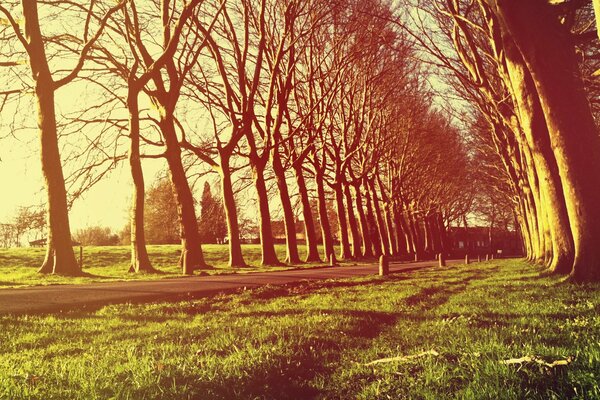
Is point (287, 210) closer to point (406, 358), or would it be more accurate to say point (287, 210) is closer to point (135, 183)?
point (135, 183)

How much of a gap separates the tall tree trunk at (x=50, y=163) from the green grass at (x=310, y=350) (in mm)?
8648

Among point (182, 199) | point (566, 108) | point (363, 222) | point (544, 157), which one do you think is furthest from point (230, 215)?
point (363, 222)

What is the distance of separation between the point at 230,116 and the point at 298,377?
74.7 feet

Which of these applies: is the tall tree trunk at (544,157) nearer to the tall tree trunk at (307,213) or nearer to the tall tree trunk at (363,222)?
the tall tree trunk at (307,213)

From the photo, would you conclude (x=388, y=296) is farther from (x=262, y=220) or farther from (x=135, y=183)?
(x=262, y=220)

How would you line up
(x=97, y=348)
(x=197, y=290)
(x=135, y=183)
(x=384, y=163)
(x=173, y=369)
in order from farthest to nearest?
1. (x=384, y=163)
2. (x=135, y=183)
3. (x=197, y=290)
4. (x=97, y=348)
5. (x=173, y=369)

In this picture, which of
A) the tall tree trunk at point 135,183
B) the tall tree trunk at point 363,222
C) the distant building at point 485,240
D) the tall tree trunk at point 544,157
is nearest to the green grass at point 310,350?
the tall tree trunk at point 544,157

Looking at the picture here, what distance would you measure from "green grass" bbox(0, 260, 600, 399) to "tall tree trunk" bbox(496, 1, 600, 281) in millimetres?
1769

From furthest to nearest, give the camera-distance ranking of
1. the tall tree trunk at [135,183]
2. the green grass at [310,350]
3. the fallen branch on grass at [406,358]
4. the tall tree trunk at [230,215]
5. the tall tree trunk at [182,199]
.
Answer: the tall tree trunk at [230,215] < the tall tree trunk at [182,199] < the tall tree trunk at [135,183] < the fallen branch on grass at [406,358] < the green grass at [310,350]

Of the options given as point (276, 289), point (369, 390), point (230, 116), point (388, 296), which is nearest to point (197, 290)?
point (276, 289)

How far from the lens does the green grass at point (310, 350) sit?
4.00 m

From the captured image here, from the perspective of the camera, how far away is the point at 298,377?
15.8 feet

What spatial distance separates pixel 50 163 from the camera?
57.5ft

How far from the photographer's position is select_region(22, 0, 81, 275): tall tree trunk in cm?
1705
